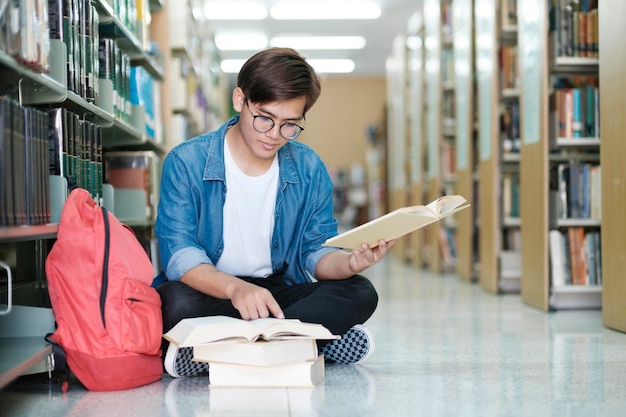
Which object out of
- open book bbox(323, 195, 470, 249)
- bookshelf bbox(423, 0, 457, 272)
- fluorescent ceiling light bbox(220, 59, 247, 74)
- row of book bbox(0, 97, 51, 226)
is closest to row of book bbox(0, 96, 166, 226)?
row of book bbox(0, 97, 51, 226)

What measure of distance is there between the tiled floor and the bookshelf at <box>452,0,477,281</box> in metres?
2.25

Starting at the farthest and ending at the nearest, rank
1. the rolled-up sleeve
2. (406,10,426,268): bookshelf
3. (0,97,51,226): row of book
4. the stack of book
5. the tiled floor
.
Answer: (406,10,426,268): bookshelf < the rolled-up sleeve < the stack of book < the tiled floor < (0,97,51,226): row of book

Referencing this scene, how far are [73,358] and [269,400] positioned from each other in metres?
0.46

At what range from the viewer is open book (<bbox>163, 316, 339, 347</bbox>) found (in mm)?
1737

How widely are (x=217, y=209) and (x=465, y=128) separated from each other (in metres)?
3.39

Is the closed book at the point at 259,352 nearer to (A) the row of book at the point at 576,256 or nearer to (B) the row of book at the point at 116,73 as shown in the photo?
(B) the row of book at the point at 116,73

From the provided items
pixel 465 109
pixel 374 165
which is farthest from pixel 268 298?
pixel 374 165

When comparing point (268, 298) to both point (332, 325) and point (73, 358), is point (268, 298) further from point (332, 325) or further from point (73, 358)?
point (73, 358)

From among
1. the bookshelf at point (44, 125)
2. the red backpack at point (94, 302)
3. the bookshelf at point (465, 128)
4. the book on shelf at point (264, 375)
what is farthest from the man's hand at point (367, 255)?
the bookshelf at point (465, 128)

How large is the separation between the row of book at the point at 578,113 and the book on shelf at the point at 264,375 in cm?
224

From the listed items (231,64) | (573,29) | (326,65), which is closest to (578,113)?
(573,29)

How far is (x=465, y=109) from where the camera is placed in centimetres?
523

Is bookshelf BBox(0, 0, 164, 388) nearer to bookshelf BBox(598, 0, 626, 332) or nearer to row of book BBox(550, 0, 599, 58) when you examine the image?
bookshelf BBox(598, 0, 626, 332)

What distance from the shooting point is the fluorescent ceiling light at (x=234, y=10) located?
920 cm
